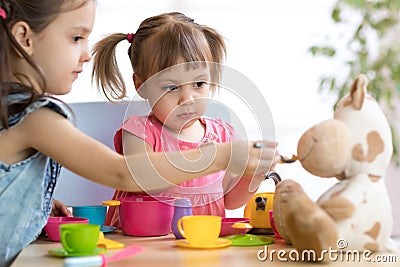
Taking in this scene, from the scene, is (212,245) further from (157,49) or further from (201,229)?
(157,49)

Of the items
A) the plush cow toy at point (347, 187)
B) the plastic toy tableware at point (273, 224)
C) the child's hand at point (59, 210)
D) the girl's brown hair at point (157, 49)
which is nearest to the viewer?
the plush cow toy at point (347, 187)

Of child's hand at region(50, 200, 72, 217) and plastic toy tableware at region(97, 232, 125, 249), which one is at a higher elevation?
child's hand at region(50, 200, 72, 217)

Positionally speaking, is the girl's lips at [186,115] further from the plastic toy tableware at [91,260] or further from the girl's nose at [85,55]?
the plastic toy tableware at [91,260]

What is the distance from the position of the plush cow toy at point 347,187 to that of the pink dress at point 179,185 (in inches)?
22.5

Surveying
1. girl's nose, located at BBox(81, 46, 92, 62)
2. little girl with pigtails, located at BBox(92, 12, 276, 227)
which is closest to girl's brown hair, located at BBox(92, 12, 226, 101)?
little girl with pigtails, located at BBox(92, 12, 276, 227)

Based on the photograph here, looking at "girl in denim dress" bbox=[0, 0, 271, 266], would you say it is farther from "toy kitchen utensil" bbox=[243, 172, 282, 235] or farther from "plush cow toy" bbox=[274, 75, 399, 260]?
"toy kitchen utensil" bbox=[243, 172, 282, 235]

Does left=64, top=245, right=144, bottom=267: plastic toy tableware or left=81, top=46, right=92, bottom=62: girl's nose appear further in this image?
left=81, top=46, right=92, bottom=62: girl's nose

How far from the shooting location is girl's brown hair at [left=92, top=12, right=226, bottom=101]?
162cm

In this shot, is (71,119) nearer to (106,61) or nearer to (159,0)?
(106,61)

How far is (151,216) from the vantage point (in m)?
1.28

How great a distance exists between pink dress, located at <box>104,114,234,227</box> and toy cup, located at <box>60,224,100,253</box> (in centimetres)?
47

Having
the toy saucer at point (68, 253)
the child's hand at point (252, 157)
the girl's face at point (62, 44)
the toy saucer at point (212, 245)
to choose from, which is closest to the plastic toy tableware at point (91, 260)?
the toy saucer at point (68, 253)

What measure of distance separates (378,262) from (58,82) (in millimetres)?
752

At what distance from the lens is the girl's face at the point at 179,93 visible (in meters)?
1.58
